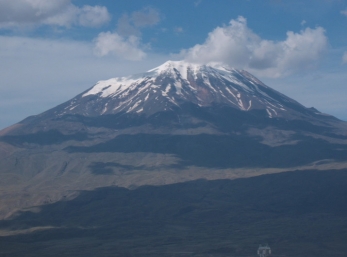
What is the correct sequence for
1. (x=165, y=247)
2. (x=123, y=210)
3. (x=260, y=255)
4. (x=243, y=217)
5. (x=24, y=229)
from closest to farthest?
(x=260, y=255), (x=165, y=247), (x=24, y=229), (x=243, y=217), (x=123, y=210)

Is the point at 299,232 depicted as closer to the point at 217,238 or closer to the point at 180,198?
the point at 217,238

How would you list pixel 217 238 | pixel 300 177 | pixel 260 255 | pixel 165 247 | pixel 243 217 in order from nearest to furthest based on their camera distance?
pixel 260 255 < pixel 165 247 < pixel 217 238 < pixel 243 217 < pixel 300 177

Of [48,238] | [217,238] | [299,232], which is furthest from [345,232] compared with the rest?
[48,238]

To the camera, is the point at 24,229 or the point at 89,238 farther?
the point at 24,229

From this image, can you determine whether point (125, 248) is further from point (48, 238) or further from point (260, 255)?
point (260, 255)

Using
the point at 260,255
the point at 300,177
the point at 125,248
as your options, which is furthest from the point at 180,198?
the point at 260,255

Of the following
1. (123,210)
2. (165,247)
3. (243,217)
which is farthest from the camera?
(123,210)
